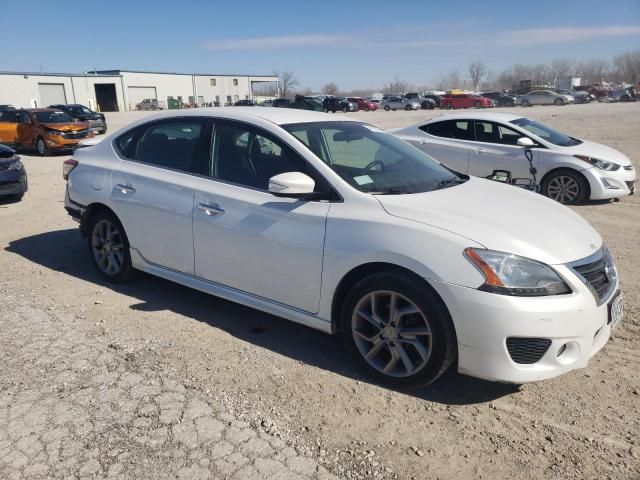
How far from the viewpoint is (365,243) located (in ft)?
11.1

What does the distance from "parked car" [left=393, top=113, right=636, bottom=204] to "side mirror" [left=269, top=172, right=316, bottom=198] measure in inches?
245

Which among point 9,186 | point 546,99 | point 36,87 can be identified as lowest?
point 36,87

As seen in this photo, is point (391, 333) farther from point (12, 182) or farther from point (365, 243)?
point (12, 182)

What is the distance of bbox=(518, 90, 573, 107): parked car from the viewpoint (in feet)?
177

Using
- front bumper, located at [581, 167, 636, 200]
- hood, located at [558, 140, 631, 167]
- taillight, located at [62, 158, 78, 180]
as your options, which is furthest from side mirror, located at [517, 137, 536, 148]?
taillight, located at [62, 158, 78, 180]

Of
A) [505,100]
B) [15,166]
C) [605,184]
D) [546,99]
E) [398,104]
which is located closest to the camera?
[605,184]

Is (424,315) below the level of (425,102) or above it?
above

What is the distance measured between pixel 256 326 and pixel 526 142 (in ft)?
20.6

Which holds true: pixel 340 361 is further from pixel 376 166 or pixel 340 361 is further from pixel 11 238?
pixel 11 238

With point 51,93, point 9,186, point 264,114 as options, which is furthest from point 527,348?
point 51,93

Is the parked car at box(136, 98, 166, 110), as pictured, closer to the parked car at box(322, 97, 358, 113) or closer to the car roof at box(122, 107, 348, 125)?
the parked car at box(322, 97, 358, 113)

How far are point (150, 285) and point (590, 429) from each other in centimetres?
392

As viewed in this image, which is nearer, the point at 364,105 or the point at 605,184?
the point at 605,184

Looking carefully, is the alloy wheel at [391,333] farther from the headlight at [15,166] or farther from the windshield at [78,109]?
the windshield at [78,109]
